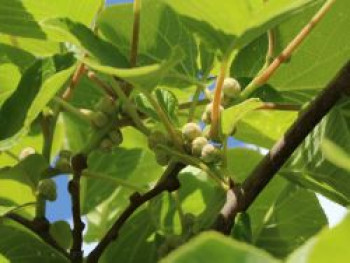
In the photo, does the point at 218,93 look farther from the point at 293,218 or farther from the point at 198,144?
the point at 293,218

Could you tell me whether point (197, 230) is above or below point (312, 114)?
below

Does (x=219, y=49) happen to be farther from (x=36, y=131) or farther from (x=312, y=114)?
(x=36, y=131)

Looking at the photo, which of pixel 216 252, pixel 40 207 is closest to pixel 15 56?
pixel 40 207

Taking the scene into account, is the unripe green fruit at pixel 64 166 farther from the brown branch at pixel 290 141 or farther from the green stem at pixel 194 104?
the brown branch at pixel 290 141

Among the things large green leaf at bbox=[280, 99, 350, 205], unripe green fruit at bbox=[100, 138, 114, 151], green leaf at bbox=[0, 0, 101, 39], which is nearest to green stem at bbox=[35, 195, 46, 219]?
unripe green fruit at bbox=[100, 138, 114, 151]

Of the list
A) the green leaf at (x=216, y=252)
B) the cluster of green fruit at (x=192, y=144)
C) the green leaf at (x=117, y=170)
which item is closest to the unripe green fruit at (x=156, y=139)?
the cluster of green fruit at (x=192, y=144)

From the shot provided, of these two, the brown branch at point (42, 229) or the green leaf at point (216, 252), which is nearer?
the green leaf at point (216, 252)

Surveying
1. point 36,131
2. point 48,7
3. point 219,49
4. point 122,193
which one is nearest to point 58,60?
point 48,7
